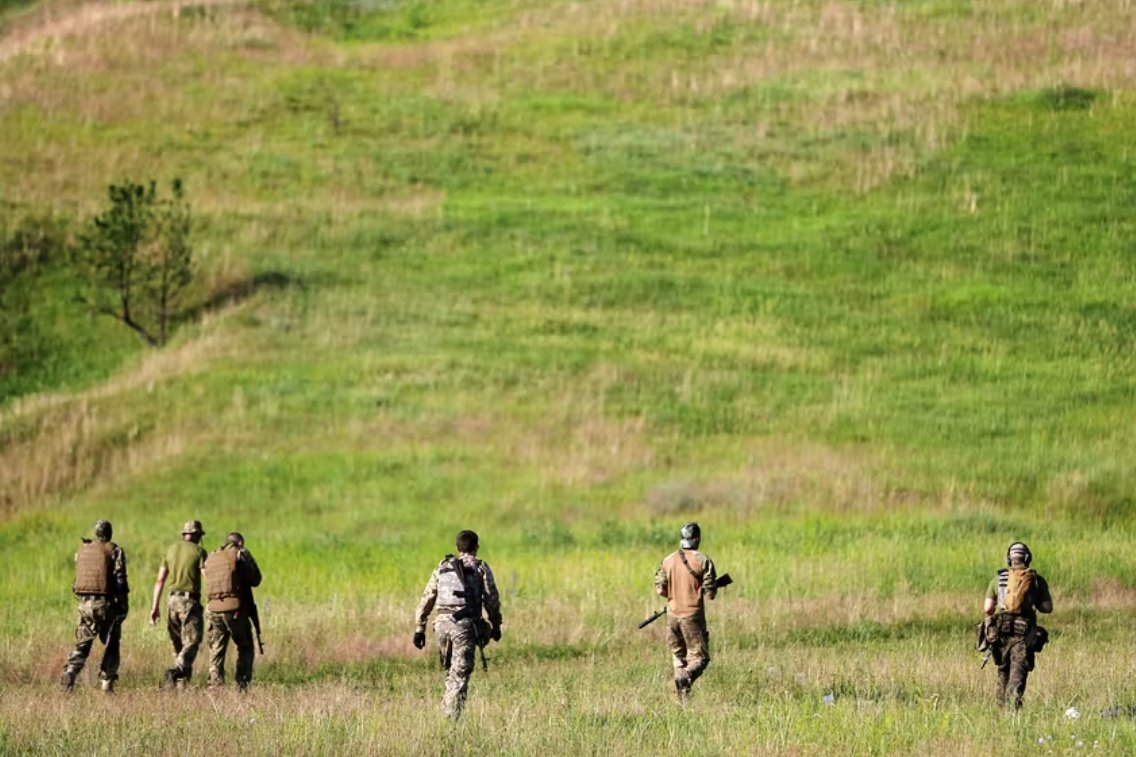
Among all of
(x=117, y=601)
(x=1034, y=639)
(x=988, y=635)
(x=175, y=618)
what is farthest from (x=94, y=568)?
(x=1034, y=639)

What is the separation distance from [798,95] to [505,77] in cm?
1119

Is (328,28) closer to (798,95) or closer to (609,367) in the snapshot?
(798,95)

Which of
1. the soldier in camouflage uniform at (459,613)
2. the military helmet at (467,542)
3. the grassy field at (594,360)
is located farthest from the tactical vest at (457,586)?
the grassy field at (594,360)

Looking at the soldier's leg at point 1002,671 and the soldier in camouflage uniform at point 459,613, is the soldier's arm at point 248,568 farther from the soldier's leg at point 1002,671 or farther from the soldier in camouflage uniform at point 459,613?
the soldier's leg at point 1002,671

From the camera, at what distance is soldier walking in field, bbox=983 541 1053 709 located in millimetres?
16844

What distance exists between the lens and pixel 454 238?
50.4 m

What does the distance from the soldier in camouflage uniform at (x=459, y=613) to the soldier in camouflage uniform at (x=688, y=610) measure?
7.46ft

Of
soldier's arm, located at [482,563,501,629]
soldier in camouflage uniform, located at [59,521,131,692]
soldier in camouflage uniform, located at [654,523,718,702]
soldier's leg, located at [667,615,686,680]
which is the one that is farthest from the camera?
soldier in camouflage uniform, located at [59,521,131,692]

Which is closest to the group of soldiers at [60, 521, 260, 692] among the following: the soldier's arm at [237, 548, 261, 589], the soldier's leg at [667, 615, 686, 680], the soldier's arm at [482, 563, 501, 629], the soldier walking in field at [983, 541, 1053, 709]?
the soldier's arm at [237, 548, 261, 589]

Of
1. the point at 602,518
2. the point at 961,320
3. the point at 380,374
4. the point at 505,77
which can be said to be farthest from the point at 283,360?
the point at 505,77

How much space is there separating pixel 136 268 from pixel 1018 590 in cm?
3195

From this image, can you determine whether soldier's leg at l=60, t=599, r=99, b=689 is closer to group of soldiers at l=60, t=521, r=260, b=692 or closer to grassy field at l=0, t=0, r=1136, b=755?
group of soldiers at l=60, t=521, r=260, b=692

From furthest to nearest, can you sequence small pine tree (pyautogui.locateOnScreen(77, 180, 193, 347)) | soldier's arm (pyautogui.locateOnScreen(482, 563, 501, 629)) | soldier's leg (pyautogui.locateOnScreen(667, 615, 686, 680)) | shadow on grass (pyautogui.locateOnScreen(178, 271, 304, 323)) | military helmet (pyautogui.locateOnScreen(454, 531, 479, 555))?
shadow on grass (pyautogui.locateOnScreen(178, 271, 304, 323)) < small pine tree (pyautogui.locateOnScreen(77, 180, 193, 347)) < soldier's leg (pyautogui.locateOnScreen(667, 615, 686, 680)) < soldier's arm (pyautogui.locateOnScreen(482, 563, 501, 629)) < military helmet (pyautogui.locateOnScreen(454, 531, 479, 555))

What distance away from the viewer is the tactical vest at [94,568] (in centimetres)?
1980
